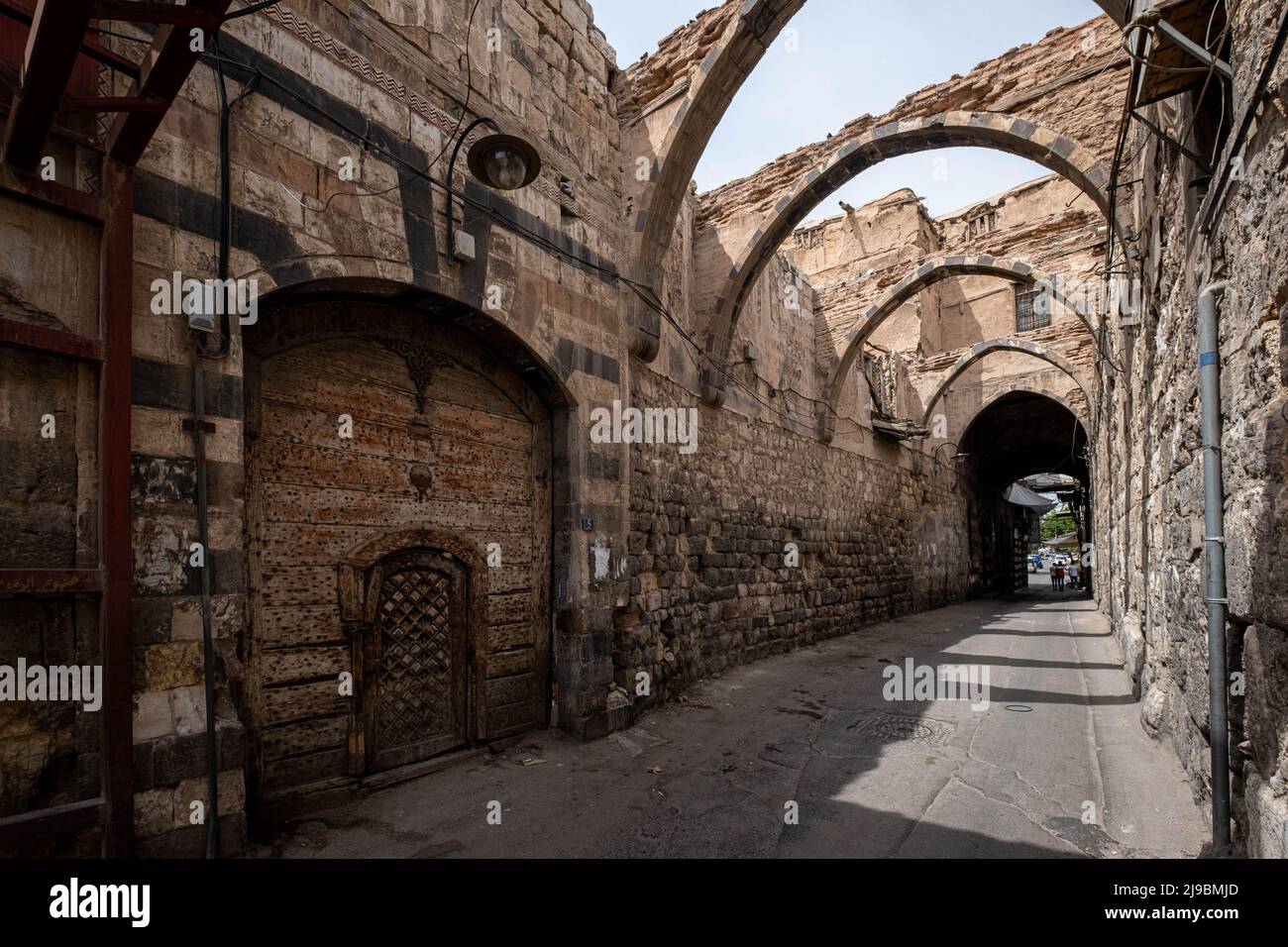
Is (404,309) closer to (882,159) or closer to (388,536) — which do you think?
(388,536)

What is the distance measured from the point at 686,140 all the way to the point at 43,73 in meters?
5.32

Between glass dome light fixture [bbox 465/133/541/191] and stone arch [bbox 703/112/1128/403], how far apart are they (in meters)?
4.25

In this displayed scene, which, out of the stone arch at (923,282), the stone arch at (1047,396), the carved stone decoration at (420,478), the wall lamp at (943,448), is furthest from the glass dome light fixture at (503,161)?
the stone arch at (1047,396)

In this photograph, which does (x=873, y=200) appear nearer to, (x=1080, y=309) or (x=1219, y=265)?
(x=1080, y=309)

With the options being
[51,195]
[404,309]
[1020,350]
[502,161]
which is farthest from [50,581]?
[1020,350]

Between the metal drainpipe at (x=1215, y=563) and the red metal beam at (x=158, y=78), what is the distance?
14.2 ft

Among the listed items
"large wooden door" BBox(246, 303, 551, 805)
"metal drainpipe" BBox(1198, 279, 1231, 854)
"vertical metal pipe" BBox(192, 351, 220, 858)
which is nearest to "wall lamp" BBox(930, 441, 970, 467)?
"large wooden door" BBox(246, 303, 551, 805)

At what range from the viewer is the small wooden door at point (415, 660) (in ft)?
13.8

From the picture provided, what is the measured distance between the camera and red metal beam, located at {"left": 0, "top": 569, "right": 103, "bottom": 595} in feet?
7.86

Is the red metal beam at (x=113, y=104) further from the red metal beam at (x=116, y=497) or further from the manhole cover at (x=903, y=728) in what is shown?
the manhole cover at (x=903, y=728)

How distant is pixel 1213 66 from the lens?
110 inches

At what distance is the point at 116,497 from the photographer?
2715 mm
